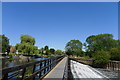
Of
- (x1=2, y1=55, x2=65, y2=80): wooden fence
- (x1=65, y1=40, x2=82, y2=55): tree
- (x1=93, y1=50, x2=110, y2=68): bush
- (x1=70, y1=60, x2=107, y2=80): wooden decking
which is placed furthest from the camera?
(x1=65, y1=40, x2=82, y2=55): tree

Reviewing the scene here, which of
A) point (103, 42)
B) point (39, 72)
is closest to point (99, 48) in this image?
point (103, 42)

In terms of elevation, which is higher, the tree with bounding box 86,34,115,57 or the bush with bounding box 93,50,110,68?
the tree with bounding box 86,34,115,57

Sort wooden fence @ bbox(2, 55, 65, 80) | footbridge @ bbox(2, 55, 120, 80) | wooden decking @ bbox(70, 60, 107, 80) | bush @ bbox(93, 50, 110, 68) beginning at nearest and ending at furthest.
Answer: wooden fence @ bbox(2, 55, 65, 80), footbridge @ bbox(2, 55, 120, 80), wooden decking @ bbox(70, 60, 107, 80), bush @ bbox(93, 50, 110, 68)

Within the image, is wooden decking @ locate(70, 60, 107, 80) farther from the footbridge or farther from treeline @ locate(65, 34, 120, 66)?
the footbridge

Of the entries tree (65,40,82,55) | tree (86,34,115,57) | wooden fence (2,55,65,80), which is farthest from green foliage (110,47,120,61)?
tree (65,40,82,55)

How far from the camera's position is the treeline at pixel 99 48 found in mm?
30028

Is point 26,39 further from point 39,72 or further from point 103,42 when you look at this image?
point 39,72

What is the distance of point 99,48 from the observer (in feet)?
164

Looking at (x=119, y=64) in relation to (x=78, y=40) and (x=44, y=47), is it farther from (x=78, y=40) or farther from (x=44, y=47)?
(x=44, y=47)

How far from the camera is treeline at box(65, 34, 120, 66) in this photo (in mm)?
30028

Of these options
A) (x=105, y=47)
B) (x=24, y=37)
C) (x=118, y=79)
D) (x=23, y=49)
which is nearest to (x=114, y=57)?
(x=118, y=79)

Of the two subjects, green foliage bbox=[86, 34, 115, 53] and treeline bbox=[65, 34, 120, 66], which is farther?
green foliage bbox=[86, 34, 115, 53]

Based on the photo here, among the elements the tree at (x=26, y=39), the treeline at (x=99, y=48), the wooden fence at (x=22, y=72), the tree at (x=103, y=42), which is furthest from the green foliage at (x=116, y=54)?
the tree at (x=26, y=39)

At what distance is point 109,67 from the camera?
93.9 ft
